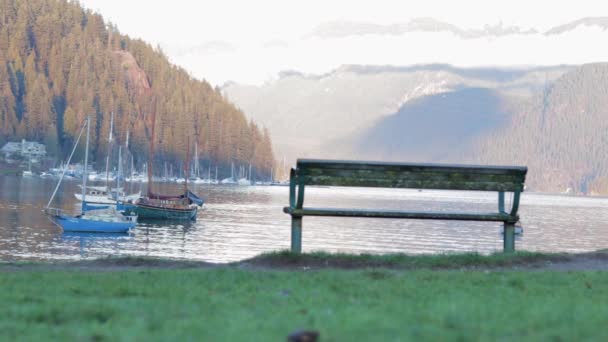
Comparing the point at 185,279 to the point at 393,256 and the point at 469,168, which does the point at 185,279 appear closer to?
the point at 393,256

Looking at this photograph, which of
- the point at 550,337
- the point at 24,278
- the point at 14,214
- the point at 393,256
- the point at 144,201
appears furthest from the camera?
the point at 144,201

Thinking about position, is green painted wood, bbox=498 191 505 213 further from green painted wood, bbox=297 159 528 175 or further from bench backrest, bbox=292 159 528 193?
green painted wood, bbox=297 159 528 175

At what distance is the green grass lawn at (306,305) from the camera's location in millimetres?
6102

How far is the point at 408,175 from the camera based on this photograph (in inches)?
524

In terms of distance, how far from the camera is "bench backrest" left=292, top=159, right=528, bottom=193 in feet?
42.9

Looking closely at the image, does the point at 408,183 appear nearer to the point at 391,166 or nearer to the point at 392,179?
the point at 392,179

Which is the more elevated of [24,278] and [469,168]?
[469,168]

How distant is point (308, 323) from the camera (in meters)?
6.46

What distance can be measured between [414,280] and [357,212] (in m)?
3.07

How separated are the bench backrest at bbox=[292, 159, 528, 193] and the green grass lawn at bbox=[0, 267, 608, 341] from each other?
95.5 inches

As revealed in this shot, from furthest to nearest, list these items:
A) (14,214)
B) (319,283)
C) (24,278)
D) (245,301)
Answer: (14,214), (24,278), (319,283), (245,301)

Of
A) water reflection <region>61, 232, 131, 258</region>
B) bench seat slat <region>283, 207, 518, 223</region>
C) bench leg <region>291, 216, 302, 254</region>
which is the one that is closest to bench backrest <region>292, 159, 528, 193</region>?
bench seat slat <region>283, 207, 518, 223</region>

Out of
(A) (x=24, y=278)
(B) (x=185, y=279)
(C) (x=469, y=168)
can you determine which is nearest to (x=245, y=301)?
(B) (x=185, y=279)

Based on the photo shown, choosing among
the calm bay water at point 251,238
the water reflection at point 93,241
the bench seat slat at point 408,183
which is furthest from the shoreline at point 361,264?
the water reflection at point 93,241
